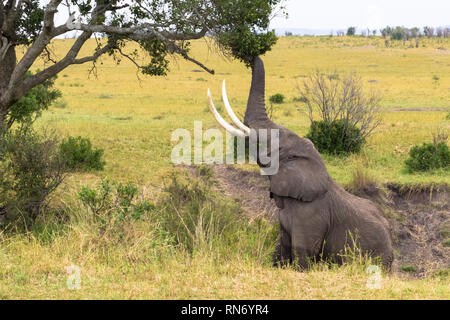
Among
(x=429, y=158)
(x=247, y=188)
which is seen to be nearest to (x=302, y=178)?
(x=247, y=188)

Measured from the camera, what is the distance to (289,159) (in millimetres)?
7969

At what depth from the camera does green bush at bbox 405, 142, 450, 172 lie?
1402 cm

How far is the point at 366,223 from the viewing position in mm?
8148

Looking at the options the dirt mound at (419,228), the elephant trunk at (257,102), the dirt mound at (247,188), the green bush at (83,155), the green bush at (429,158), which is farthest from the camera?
the green bush at (429,158)

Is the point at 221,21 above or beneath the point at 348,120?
above

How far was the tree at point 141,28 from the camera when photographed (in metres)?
10.4

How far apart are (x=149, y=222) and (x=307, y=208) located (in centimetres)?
237

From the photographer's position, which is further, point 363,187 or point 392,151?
point 392,151

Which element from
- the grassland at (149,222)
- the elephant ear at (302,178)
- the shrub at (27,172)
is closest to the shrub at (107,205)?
the grassland at (149,222)

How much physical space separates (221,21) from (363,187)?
184 inches

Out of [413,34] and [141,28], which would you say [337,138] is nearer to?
[141,28]

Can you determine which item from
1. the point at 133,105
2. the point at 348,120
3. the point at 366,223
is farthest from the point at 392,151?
the point at 133,105

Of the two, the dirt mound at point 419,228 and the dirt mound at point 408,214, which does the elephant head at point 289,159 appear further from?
the dirt mound at point 419,228
